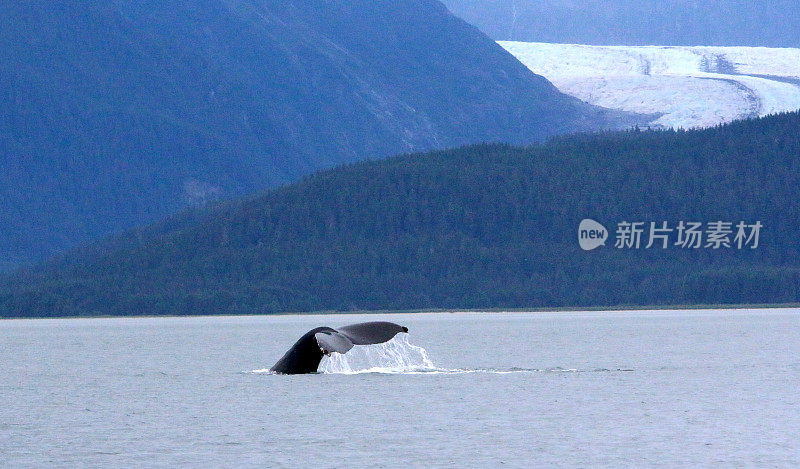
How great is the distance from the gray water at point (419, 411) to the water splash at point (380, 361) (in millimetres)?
656

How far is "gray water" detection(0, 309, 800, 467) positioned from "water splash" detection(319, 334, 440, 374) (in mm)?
656

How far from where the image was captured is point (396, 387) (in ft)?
205

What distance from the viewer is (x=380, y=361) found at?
280 feet

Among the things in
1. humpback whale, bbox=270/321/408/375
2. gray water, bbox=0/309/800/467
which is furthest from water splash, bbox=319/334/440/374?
humpback whale, bbox=270/321/408/375

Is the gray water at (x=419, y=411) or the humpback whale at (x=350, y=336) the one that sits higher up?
the humpback whale at (x=350, y=336)

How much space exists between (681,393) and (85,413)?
2161 centimetres

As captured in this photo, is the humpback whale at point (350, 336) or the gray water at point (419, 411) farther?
the humpback whale at point (350, 336)

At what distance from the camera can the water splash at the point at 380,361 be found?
2918 inches

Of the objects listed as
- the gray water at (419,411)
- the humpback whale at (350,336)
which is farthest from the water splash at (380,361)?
the humpback whale at (350,336)

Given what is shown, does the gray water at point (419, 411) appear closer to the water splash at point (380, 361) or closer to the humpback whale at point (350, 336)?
the water splash at point (380, 361)

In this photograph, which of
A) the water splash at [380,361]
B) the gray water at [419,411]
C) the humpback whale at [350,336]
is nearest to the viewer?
the gray water at [419,411]

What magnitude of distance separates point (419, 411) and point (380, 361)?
3368 centimetres

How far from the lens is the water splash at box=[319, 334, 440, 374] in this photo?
74.1 metres

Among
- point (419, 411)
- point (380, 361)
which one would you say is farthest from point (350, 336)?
point (380, 361)
